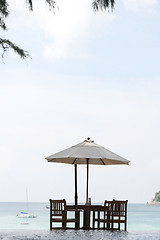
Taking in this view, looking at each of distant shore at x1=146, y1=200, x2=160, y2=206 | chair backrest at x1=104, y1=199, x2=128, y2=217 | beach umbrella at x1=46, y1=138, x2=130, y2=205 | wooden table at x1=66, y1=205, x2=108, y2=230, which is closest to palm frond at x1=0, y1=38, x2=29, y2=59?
beach umbrella at x1=46, y1=138, x2=130, y2=205

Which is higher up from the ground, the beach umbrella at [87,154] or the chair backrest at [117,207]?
the beach umbrella at [87,154]

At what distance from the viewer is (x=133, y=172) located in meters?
70.4

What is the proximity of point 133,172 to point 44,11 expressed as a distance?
208 feet

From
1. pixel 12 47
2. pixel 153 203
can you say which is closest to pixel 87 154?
pixel 12 47

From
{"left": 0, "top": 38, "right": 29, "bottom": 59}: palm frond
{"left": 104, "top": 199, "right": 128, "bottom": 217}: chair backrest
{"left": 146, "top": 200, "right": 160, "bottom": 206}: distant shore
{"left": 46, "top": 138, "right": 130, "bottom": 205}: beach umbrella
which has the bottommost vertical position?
{"left": 146, "top": 200, "right": 160, "bottom": 206}: distant shore

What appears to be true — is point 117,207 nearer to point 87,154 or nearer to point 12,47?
point 87,154

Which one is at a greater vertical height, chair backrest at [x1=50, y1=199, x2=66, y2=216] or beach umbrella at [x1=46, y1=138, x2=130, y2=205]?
beach umbrella at [x1=46, y1=138, x2=130, y2=205]

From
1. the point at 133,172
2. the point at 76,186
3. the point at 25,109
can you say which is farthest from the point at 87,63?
the point at 76,186

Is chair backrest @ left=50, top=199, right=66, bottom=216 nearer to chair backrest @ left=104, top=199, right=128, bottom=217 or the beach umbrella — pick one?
the beach umbrella

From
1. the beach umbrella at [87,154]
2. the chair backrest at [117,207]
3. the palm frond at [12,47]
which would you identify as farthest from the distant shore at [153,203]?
the palm frond at [12,47]

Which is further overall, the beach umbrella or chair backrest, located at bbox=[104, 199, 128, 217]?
chair backrest, located at bbox=[104, 199, 128, 217]

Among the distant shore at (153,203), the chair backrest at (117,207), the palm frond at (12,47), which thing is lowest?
the distant shore at (153,203)

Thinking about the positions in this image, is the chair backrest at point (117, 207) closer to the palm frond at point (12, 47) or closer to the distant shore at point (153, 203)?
the palm frond at point (12, 47)

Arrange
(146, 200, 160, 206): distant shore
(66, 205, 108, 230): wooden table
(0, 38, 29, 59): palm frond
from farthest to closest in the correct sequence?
(146, 200, 160, 206): distant shore
(66, 205, 108, 230): wooden table
(0, 38, 29, 59): palm frond
